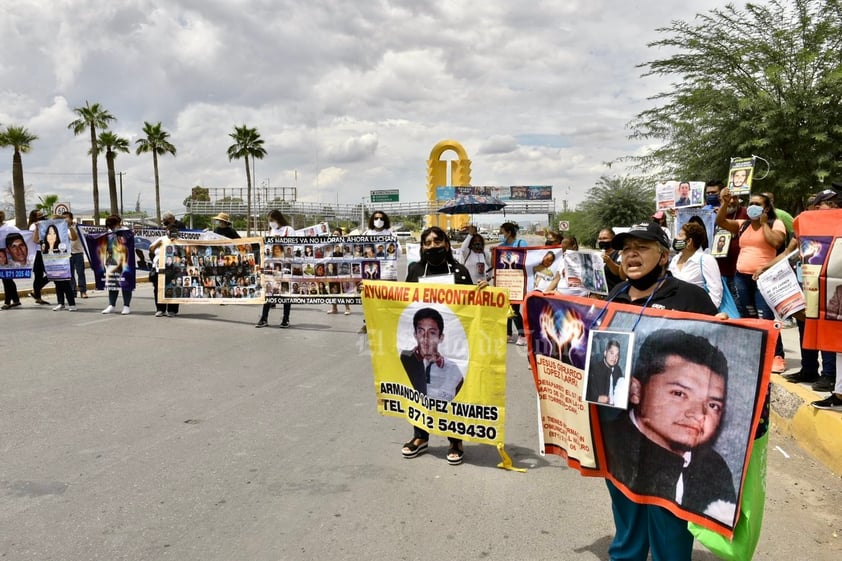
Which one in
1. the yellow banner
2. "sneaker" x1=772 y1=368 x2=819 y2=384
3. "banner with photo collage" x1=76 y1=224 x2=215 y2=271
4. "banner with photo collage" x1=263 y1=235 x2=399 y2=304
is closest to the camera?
the yellow banner

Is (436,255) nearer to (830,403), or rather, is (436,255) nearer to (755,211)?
(830,403)

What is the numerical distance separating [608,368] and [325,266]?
8.25 m

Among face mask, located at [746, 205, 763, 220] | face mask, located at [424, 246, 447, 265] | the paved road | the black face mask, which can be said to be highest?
face mask, located at [746, 205, 763, 220]

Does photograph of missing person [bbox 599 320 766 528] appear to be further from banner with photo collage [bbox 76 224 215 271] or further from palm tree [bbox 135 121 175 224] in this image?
palm tree [bbox 135 121 175 224]

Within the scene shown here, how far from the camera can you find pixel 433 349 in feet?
14.2

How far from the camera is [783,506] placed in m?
3.73

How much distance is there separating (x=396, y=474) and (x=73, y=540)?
6.38 feet

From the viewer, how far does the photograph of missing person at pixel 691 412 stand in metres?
2.40

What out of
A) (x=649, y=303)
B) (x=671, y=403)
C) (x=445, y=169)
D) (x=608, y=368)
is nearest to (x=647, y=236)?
(x=649, y=303)

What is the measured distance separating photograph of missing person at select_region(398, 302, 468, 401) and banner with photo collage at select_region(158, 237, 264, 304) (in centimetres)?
706

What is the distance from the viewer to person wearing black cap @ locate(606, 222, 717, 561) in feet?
8.58

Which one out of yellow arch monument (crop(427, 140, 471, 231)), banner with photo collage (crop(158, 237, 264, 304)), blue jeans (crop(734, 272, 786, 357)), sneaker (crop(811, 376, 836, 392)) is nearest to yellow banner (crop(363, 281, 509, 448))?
sneaker (crop(811, 376, 836, 392))

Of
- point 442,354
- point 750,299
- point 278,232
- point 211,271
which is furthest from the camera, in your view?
point 211,271

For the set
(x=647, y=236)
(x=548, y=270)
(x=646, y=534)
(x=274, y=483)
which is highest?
(x=647, y=236)
